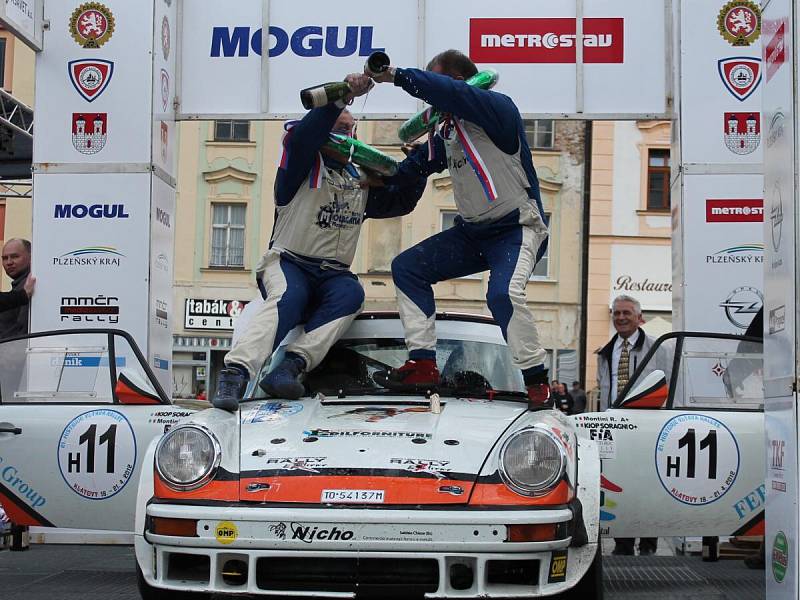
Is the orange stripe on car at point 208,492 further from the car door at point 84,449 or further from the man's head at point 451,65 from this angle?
the man's head at point 451,65

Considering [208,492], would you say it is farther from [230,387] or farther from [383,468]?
[230,387]

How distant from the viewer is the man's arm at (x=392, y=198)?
6.56m

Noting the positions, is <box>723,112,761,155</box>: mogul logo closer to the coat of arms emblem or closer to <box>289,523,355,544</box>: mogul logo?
the coat of arms emblem

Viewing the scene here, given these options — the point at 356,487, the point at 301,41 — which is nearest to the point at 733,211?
the point at 301,41

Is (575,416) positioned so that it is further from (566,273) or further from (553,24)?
(566,273)

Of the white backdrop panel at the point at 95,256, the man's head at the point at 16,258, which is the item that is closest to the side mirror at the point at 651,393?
the white backdrop panel at the point at 95,256

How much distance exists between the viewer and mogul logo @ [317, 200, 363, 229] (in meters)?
6.08

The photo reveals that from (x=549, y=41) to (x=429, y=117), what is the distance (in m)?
2.96

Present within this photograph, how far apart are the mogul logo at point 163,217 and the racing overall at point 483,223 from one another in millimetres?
3210

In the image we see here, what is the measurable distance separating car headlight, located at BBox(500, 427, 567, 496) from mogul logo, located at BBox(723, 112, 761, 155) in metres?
4.66

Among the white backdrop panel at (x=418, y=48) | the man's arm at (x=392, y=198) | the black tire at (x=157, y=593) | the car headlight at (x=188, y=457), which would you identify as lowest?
the black tire at (x=157, y=593)

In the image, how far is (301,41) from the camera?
29.1ft

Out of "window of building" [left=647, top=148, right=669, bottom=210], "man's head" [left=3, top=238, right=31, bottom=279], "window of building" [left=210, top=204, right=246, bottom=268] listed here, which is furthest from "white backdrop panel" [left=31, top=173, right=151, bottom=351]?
"window of building" [left=647, top=148, right=669, bottom=210]

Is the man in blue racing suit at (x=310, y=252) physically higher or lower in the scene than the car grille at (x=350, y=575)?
higher
